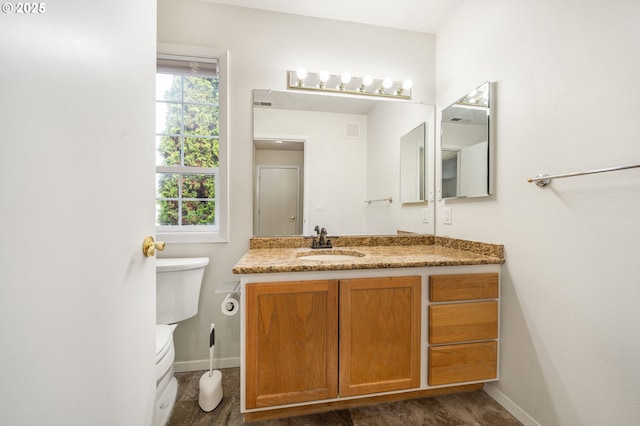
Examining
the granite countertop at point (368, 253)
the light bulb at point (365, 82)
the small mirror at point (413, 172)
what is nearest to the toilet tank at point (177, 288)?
the granite countertop at point (368, 253)

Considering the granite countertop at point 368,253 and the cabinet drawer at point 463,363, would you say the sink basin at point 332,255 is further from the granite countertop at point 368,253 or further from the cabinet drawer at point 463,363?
the cabinet drawer at point 463,363

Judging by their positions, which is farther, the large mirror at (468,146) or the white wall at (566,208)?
the large mirror at (468,146)

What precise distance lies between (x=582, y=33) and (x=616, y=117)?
0.41m

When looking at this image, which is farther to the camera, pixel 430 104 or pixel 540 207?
pixel 430 104

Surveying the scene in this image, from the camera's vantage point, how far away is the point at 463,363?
4.55ft

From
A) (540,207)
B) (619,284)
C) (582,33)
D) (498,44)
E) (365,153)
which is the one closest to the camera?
(619,284)

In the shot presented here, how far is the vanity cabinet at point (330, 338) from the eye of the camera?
1204mm

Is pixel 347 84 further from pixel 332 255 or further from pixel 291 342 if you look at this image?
pixel 291 342

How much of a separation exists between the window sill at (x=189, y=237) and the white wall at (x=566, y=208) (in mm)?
1766

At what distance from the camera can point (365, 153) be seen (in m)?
1.99

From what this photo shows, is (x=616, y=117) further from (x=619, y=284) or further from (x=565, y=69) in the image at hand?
(x=619, y=284)

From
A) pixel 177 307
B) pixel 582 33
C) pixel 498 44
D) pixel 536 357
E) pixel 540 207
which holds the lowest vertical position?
pixel 536 357

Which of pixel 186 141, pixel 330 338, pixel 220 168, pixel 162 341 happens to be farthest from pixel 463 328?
pixel 186 141

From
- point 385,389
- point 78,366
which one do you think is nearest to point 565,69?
point 385,389
